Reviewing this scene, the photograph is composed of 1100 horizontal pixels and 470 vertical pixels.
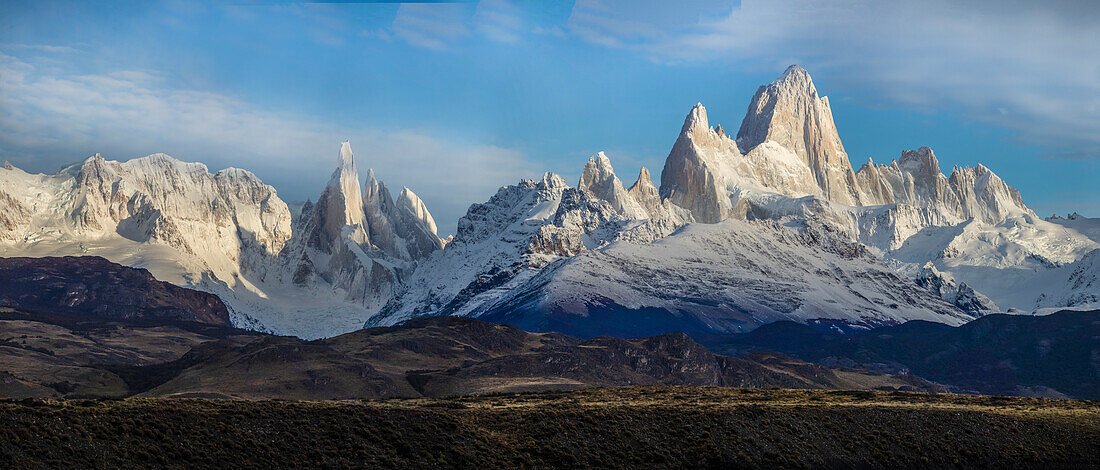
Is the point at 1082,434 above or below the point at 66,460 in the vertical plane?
above

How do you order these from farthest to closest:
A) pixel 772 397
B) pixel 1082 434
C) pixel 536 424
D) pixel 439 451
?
pixel 772 397, pixel 1082 434, pixel 536 424, pixel 439 451

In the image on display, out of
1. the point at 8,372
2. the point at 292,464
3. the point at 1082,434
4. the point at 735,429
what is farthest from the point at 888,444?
the point at 8,372

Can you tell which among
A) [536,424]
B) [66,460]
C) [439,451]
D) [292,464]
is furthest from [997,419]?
[66,460]

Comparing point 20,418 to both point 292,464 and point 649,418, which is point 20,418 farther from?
point 649,418

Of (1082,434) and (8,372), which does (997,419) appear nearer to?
(1082,434)

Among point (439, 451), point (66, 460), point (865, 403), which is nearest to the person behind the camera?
point (66, 460)

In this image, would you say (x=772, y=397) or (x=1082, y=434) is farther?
(x=772, y=397)
